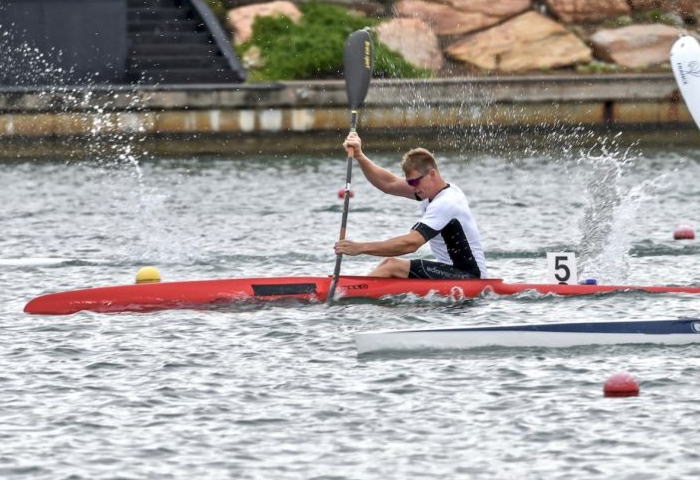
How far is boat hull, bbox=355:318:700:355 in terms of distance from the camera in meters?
12.7

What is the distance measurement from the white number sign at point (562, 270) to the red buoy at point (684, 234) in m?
6.71

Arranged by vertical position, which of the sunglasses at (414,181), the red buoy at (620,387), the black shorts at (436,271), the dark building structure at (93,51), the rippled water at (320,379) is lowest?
the rippled water at (320,379)

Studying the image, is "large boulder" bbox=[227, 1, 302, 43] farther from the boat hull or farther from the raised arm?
the boat hull

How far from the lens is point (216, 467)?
9.81m

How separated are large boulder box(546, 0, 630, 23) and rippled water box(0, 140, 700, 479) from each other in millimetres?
19728

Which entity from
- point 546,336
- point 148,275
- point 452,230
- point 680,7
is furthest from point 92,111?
point 546,336

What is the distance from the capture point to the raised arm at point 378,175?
1484 centimetres

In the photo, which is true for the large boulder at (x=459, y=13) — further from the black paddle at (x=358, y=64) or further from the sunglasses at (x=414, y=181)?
the sunglasses at (x=414, y=181)

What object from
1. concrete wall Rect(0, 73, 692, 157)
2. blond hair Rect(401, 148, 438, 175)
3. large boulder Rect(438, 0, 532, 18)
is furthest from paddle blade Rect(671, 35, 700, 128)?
large boulder Rect(438, 0, 532, 18)

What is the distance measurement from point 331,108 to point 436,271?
22259mm

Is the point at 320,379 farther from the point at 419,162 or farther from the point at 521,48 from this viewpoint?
the point at 521,48

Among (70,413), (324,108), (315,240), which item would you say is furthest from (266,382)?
(324,108)

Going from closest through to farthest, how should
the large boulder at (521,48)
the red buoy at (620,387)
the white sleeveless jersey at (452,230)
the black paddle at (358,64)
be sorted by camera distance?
the red buoy at (620,387), the white sleeveless jersey at (452,230), the black paddle at (358,64), the large boulder at (521,48)

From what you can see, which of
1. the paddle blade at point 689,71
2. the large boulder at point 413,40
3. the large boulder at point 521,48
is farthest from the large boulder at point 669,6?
the paddle blade at point 689,71
